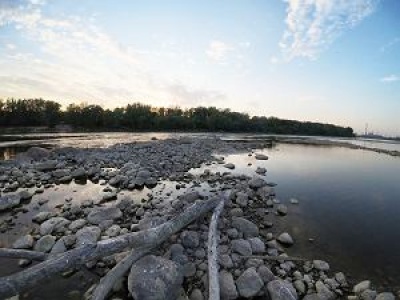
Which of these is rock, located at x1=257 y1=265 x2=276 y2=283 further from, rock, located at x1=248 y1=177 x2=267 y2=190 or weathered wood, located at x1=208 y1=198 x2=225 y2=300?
rock, located at x1=248 y1=177 x2=267 y2=190

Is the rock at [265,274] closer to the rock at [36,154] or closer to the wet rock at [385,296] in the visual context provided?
the wet rock at [385,296]

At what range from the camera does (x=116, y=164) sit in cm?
1847

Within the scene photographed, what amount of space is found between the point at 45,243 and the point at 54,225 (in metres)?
1.19

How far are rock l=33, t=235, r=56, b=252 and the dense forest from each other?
8203 centimetres

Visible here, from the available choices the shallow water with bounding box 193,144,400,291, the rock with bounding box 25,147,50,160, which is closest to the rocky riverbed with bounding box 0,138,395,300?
the shallow water with bounding box 193,144,400,291

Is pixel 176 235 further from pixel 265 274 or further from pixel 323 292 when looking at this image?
pixel 323 292

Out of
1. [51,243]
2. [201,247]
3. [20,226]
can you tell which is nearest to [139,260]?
[201,247]

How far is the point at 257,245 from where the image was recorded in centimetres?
735

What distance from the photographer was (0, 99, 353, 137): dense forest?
83.6 meters

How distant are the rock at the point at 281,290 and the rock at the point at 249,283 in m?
0.22

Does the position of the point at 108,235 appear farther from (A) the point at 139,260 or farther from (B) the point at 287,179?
(B) the point at 287,179

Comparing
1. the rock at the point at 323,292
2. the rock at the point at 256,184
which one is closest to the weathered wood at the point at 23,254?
the rock at the point at 323,292

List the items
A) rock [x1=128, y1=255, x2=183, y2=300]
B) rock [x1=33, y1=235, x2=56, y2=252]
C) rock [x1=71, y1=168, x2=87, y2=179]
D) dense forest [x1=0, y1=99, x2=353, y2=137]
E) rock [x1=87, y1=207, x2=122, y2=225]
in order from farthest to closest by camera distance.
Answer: dense forest [x1=0, y1=99, x2=353, y2=137] → rock [x1=71, y1=168, x2=87, y2=179] → rock [x1=87, y1=207, x2=122, y2=225] → rock [x1=33, y1=235, x2=56, y2=252] → rock [x1=128, y1=255, x2=183, y2=300]

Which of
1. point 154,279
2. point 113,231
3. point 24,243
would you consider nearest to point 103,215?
point 113,231
